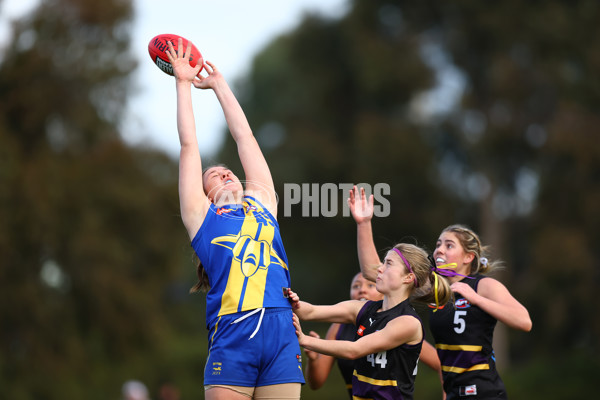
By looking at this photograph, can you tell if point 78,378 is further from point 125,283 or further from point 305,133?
point 305,133

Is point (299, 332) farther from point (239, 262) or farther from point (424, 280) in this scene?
point (424, 280)

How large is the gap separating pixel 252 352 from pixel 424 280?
51.5 inches

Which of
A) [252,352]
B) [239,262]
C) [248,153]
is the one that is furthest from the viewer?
[248,153]

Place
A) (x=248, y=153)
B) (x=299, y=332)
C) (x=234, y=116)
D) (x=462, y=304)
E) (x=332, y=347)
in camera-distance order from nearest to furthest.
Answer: (x=299, y=332)
(x=332, y=347)
(x=248, y=153)
(x=234, y=116)
(x=462, y=304)

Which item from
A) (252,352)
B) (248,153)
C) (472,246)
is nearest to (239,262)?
(252,352)

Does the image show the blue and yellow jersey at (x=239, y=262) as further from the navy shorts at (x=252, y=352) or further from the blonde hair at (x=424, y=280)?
the blonde hair at (x=424, y=280)

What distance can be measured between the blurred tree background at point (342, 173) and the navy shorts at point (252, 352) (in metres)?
11.2

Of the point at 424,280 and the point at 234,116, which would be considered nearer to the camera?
the point at 234,116

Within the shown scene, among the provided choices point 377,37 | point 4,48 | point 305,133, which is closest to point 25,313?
point 4,48

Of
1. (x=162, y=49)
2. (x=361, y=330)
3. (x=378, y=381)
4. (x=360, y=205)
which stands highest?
(x=162, y=49)

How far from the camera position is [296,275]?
30516 millimetres

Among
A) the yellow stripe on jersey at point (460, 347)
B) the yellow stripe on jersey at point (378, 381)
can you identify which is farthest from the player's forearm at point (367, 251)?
the yellow stripe on jersey at point (378, 381)

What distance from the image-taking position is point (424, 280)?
456 cm

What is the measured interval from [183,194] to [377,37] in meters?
19.4
